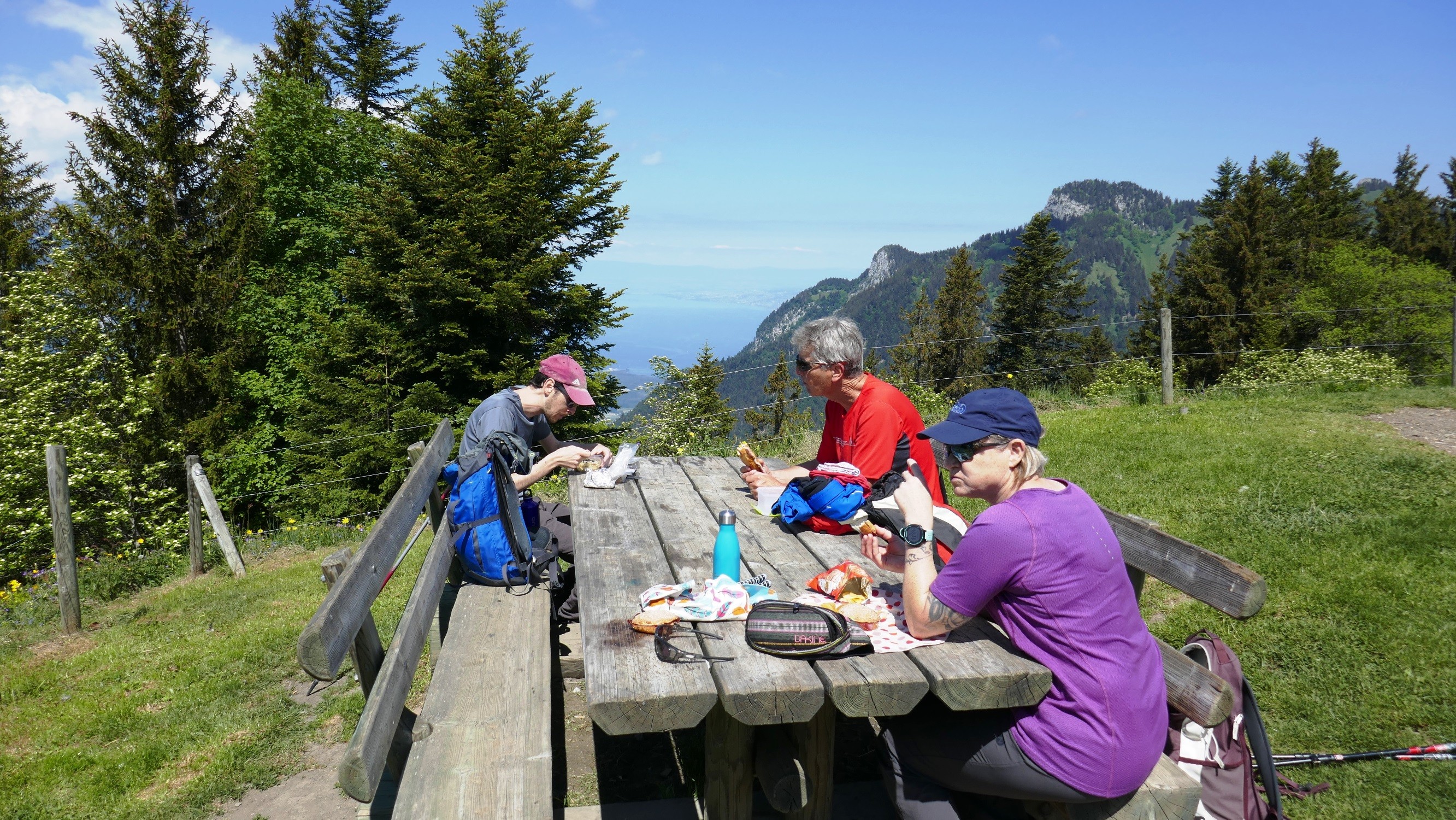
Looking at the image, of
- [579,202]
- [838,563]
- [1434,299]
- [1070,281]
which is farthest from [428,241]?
[1070,281]

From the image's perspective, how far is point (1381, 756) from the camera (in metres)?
3.16

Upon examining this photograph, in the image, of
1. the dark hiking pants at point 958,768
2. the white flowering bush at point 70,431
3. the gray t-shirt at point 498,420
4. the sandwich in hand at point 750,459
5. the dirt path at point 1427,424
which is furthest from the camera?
the white flowering bush at point 70,431

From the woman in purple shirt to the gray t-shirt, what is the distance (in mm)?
2388

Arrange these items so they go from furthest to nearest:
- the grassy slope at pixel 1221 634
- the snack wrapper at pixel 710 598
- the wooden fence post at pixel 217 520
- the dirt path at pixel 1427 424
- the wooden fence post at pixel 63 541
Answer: the wooden fence post at pixel 217 520 < the dirt path at pixel 1427 424 < the wooden fence post at pixel 63 541 < the grassy slope at pixel 1221 634 < the snack wrapper at pixel 710 598

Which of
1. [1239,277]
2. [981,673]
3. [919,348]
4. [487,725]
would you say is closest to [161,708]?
[487,725]

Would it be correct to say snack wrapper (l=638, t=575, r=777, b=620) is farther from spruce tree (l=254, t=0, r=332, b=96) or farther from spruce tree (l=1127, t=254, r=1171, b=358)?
spruce tree (l=1127, t=254, r=1171, b=358)

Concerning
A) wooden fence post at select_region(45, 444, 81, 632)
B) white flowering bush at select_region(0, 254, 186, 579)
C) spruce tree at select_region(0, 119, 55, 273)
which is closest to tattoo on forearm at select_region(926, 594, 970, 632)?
wooden fence post at select_region(45, 444, 81, 632)

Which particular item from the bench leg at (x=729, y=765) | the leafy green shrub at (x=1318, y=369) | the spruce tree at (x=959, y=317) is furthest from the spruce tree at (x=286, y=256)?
the spruce tree at (x=959, y=317)

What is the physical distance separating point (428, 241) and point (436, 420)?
4.35 m

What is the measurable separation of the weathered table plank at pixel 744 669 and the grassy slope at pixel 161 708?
2.34 meters

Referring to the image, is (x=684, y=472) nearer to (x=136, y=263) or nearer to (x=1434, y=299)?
(x=136, y=263)

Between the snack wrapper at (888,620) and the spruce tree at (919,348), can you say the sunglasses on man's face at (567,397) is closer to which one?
the snack wrapper at (888,620)

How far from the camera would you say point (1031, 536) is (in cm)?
211

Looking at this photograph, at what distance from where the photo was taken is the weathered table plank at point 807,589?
2051 mm
